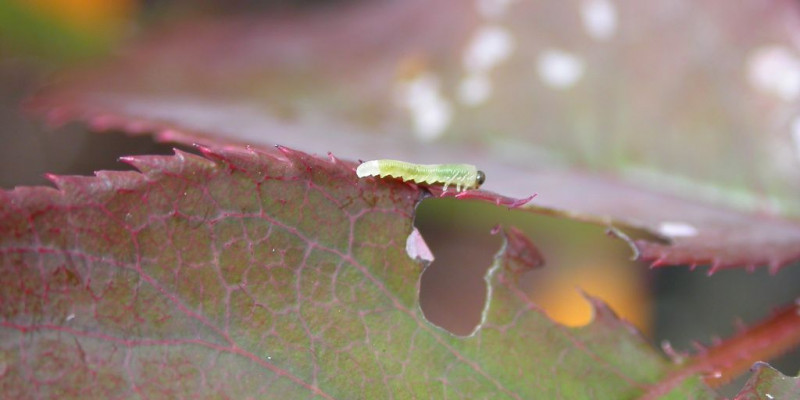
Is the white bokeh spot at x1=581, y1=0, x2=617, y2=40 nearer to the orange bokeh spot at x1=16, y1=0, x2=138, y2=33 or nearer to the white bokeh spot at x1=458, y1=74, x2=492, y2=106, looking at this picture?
the white bokeh spot at x1=458, y1=74, x2=492, y2=106

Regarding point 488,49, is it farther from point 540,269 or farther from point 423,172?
point 423,172

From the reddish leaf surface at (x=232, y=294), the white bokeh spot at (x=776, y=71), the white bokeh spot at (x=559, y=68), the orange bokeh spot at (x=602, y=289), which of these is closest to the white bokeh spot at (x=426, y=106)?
the white bokeh spot at (x=559, y=68)

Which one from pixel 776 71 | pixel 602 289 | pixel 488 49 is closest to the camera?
pixel 776 71

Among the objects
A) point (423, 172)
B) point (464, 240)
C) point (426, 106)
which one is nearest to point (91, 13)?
point (426, 106)

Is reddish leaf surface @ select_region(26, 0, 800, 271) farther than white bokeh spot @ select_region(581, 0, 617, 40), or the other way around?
white bokeh spot @ select_region(581, 0, 617, 40)

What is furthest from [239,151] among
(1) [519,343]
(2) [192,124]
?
(2) [192,124]

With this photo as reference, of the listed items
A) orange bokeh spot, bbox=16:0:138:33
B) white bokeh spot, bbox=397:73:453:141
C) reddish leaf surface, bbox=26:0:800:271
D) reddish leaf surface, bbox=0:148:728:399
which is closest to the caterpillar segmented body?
reddish leaf surface, bbox=0:148:728:399
